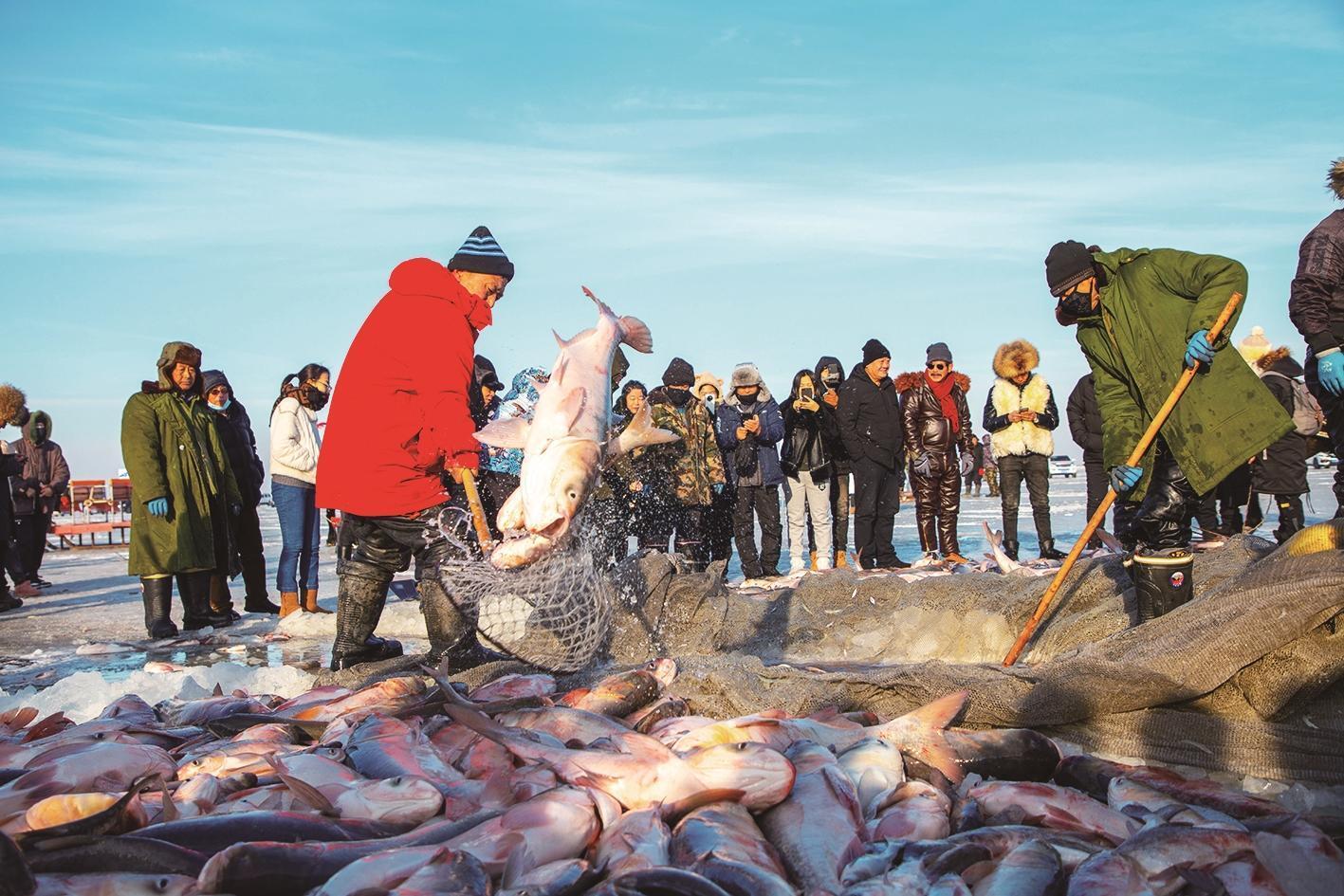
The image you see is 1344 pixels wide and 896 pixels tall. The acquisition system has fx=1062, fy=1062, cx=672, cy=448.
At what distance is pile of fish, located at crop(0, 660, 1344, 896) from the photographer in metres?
2.42

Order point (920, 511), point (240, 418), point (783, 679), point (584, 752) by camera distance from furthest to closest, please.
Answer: point (920, 511)
point (240, 418)
point (783, 679)
point (584, 752)

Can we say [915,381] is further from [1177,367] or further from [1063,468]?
[1063,468]

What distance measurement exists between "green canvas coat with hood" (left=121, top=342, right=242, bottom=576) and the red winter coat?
354 centimetres

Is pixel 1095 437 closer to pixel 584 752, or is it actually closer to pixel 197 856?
pixel 584 752

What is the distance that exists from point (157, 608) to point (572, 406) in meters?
5.78

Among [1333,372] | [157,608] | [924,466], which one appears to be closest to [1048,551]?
[924,466]

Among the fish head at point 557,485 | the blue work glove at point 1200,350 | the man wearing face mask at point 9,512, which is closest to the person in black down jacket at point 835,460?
the blue work glove at point 1200,350

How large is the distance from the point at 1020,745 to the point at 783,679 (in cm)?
113

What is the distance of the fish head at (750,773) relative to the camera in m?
2.94

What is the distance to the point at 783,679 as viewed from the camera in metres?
4.46

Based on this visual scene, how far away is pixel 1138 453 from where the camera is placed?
586cm

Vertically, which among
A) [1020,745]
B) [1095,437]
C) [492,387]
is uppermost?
[492,387]

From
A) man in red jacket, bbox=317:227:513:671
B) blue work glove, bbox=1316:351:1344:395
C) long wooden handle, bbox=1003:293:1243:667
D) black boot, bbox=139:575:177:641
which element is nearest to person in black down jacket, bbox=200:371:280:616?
black boot, bbox=139:575:177:641

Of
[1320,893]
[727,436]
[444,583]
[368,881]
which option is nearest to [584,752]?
[368,881]
